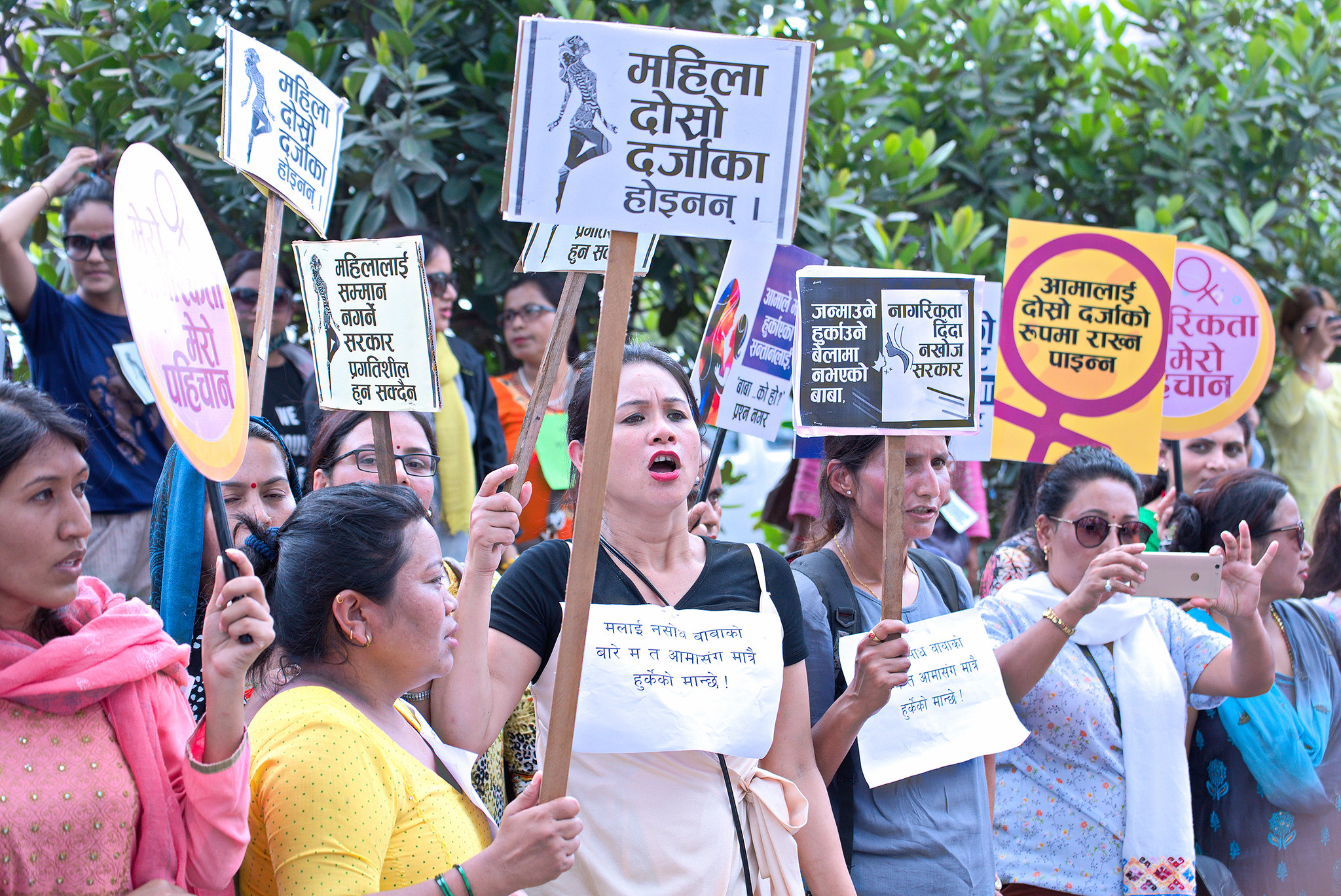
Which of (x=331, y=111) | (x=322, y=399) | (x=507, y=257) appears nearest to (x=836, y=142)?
(x=507, y=257)

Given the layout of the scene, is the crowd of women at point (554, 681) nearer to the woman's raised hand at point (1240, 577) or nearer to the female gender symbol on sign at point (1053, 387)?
the woman's raised hand at point (1240, 577)

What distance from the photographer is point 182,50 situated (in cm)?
494

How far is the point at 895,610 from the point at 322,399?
1426 mm

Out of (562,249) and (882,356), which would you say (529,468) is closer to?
(562,249)

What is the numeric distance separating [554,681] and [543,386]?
2.11ft

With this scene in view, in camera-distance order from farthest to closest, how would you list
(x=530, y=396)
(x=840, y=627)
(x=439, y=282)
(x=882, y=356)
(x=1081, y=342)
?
(x=530, y=396), (x=439, y=282), (x=1081, y=342), (x=840, y=627), (x=882, y=356)

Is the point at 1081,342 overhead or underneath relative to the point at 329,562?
overhead

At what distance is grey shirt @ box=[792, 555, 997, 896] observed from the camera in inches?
105

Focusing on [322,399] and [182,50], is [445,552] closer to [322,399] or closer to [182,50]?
[322,399]

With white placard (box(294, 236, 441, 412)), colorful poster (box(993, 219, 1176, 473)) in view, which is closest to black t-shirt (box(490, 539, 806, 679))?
white placard (box(294, 236, 441, 412))

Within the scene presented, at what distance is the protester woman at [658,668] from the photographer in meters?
2.31

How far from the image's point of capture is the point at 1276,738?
11.9 ft

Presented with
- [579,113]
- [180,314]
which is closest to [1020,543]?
[579,113]

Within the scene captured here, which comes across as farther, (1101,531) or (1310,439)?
(1310,439)
